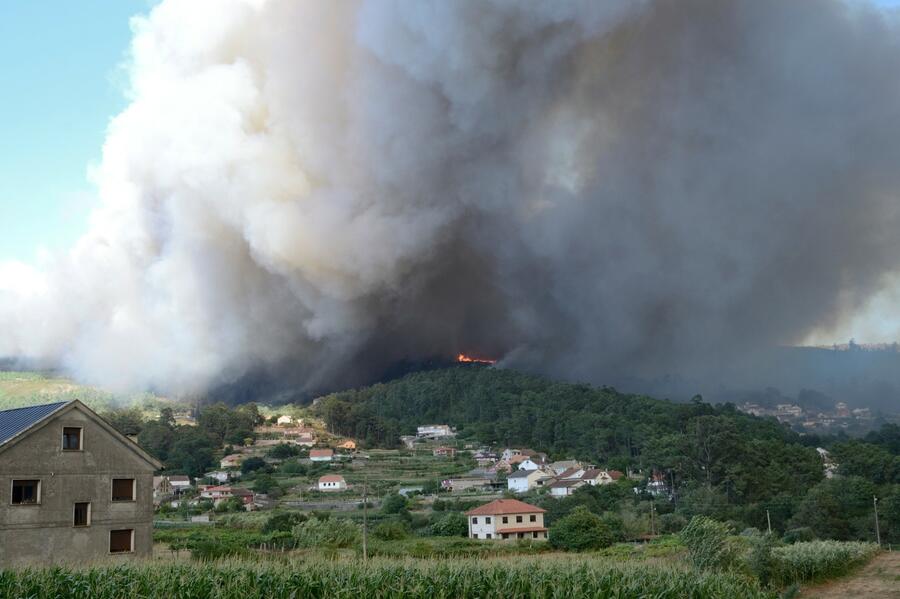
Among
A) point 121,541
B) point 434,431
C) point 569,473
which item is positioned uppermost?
point 434,431

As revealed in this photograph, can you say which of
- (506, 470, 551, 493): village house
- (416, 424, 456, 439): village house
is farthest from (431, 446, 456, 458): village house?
(506, 470, 551, 493): village house

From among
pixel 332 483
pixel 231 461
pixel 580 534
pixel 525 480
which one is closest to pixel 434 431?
pixel 231 461

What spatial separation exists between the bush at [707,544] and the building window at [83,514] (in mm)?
18513

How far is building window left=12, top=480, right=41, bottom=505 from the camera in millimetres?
24516

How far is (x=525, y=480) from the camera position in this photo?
243 ft

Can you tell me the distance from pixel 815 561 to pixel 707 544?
18.1 ft

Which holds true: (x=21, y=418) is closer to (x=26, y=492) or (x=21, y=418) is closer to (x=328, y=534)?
(x=26, y=492)

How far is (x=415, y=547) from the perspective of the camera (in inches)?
1432

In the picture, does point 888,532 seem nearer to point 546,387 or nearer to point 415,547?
point 415,547

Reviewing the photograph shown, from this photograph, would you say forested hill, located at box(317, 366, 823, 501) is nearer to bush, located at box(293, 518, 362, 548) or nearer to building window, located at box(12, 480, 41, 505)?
bush, located at box(293, 518, 362, 548)

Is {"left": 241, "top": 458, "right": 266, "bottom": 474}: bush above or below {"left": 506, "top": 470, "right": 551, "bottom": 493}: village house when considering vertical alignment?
above

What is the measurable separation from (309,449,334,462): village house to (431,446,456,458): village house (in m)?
12.2

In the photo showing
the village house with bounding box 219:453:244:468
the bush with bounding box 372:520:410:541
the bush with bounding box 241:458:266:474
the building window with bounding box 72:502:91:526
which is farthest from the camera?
the village house with bounding box 219:453:244:468

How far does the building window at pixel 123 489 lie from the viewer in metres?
26.8
